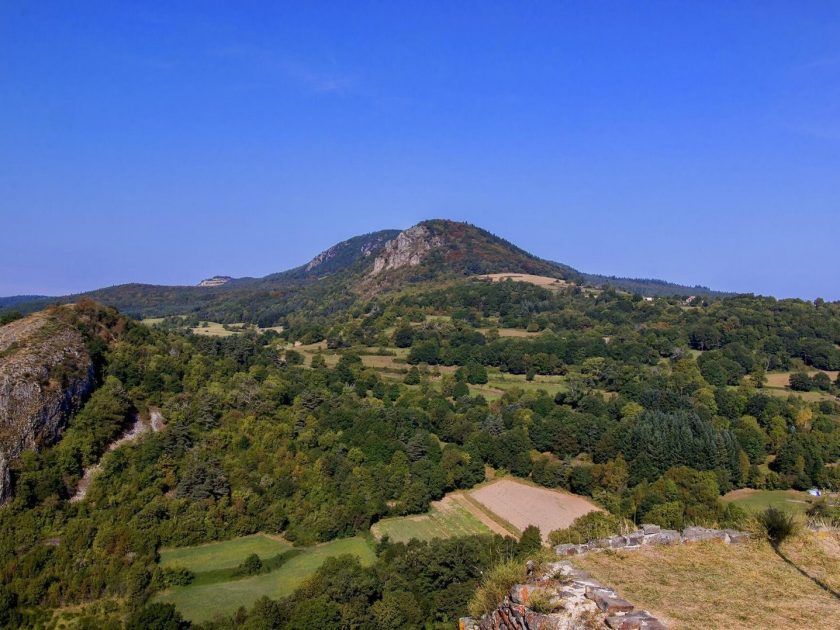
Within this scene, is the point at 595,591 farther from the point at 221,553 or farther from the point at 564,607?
the point at 221,553

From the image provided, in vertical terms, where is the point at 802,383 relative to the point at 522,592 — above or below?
below

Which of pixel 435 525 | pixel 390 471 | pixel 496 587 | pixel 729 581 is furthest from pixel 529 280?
pixel 496 587

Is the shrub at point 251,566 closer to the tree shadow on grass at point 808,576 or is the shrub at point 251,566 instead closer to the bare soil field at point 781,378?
the tree shadow on grass at point 808,576

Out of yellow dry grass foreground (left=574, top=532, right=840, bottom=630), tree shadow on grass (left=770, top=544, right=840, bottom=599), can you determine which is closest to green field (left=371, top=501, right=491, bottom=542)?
yellow dry grass foreground (left=574, top=532, right=840, bottom=630)

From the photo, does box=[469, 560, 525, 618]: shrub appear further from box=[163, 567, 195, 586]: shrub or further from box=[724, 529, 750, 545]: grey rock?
box=[163, 567, 195, 586]: shrub

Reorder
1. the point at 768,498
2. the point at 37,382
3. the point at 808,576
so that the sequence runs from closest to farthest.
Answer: the point at 808,576, the point at 37,382, the point at 768,498

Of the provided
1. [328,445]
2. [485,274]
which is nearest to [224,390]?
[328,445]

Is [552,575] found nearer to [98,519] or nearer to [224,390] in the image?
A: [98,519]
